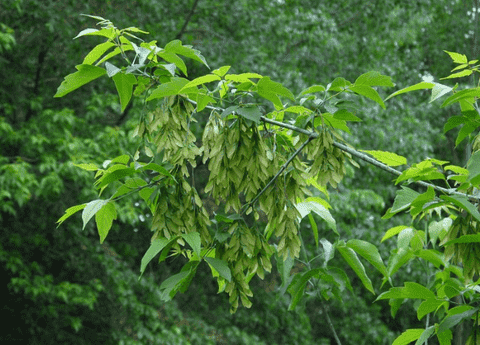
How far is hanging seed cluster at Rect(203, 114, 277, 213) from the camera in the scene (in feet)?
3.51

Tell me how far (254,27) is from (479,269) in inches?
281

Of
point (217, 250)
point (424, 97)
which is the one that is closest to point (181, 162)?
point (217, 250)

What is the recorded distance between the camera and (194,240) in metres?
1.05

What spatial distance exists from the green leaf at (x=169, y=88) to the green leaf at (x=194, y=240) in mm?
270

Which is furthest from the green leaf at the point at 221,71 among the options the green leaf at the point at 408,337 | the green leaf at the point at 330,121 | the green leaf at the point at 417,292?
the green leaf at the point at 408,337

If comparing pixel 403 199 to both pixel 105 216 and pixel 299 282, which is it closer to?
pixel 299 282

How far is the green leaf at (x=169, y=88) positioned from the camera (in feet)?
3.44

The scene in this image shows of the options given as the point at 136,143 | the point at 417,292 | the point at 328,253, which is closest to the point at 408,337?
the point at 417,292

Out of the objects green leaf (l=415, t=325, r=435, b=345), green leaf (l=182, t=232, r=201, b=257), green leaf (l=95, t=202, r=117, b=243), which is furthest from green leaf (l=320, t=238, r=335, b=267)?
green leaf (l=95, t=202, r=117, b=243)

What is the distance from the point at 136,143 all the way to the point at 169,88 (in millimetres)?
5555

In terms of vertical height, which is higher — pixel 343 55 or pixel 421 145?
pixel 343 55

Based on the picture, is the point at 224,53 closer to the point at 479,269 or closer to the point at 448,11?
the point at 448,11

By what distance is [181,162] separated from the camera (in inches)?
44.8

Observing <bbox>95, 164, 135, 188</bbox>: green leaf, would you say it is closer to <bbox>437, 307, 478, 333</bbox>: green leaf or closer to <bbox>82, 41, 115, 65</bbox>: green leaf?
<bbox>82, 41, 115, 65</bbox>: green leaf
